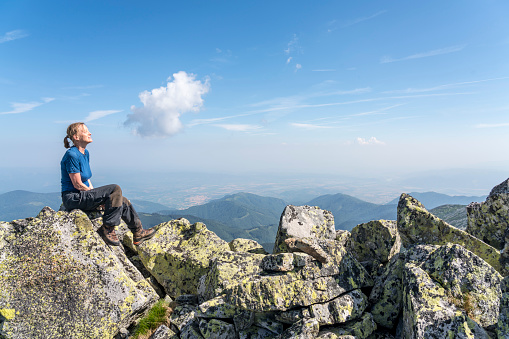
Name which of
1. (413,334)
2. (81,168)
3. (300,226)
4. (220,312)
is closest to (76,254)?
(81,168)

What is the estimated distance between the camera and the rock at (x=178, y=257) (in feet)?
43.4

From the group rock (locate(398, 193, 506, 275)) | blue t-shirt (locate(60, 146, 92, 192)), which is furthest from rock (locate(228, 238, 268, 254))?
blue t-shirt (locate(60, 146, 92, 192))

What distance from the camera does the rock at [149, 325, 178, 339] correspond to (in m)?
9.69

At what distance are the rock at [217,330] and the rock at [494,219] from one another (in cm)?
1167

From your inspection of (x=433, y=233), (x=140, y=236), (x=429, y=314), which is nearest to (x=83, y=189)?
(x=140, y=236)

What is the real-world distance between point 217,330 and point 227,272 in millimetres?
2424

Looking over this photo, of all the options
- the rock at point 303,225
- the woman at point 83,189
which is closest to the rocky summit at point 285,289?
Answer: the woman at point 83,189

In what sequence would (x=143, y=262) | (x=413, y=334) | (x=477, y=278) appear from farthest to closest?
(x=143, y=262) → (x=477, y=278) → (x=413, y=334)

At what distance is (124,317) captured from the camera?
31.8 feet

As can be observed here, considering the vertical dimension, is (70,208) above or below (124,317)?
above

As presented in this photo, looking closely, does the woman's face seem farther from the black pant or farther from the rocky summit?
the rocky summit

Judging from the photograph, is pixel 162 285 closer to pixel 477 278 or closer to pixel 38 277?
pixel 38 277

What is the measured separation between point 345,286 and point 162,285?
9.26m

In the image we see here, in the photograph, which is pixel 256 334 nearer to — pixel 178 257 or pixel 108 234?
pixel 178 257
